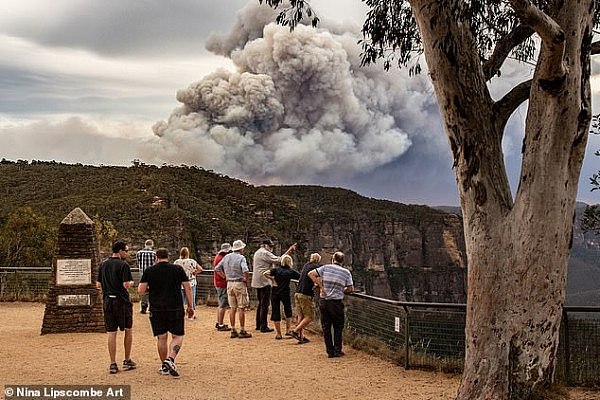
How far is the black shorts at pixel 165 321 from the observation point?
1024 cm

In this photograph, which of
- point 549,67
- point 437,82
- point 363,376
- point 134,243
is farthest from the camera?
point 134,243

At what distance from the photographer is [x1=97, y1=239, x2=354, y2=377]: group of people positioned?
33.6ft

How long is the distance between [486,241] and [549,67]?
1944mm

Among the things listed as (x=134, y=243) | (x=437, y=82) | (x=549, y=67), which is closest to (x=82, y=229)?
(x=437, y=82)

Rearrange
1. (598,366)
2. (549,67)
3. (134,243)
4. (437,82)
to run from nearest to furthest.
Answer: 1. (549,67)
2. (437,82)
3. (598,366)
4. (134,243)

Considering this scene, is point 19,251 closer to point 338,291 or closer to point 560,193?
point 338,291

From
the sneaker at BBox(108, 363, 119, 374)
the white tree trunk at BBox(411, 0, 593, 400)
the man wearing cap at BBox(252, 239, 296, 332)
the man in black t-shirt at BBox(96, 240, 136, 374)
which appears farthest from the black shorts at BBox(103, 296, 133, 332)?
the white tree trunk at BBox(411, 0, 593, 400)

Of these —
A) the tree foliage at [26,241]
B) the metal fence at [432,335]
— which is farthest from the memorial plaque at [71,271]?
the tree foliage at [26,241]

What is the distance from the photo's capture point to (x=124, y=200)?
48.5m

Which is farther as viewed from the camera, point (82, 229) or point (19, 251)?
point (19, 251)

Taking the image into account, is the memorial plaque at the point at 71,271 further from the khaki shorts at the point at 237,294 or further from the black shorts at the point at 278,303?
the black shorts at the point at 278,303

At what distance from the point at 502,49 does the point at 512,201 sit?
2.24 meters

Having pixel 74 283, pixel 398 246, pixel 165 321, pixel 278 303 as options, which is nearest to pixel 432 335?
pixel 278 303

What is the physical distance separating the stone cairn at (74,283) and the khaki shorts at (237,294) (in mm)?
2900
